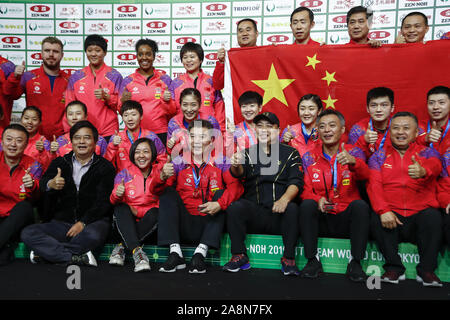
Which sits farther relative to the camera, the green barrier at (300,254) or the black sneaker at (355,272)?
the green barrier at (300,254)

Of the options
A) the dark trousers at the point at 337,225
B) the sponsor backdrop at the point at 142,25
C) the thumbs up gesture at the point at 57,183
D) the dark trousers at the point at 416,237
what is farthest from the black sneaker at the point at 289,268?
the sponsor backdrop at the point at 142,25

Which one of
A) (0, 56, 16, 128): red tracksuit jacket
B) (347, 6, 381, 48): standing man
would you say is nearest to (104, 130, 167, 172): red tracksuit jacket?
(0, 56, 16, 128): red tracksuit jacket

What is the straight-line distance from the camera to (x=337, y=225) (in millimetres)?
3133

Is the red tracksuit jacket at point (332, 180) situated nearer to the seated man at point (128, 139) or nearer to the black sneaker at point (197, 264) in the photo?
the black sneaker at point (197, 264)

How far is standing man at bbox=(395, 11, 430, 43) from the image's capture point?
160 inches

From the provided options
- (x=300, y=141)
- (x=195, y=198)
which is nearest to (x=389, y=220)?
(x=300, y=141)

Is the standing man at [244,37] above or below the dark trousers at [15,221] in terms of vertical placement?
above

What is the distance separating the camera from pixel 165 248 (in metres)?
3.38

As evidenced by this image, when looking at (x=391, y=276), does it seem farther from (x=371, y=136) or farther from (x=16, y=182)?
(x=16, y=182)

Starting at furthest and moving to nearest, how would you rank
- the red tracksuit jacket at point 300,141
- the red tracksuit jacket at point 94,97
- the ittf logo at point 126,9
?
the ittf logo at point 126,9, the red tracksuit jacket at point 94,97, the red tracksuit jacket at point 300,141

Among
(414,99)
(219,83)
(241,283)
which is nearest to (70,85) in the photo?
(219,83)

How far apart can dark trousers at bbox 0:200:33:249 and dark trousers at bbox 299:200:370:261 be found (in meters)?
2.40

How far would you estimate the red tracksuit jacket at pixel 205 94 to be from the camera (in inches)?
175

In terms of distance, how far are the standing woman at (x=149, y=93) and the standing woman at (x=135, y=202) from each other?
0.96 metres
